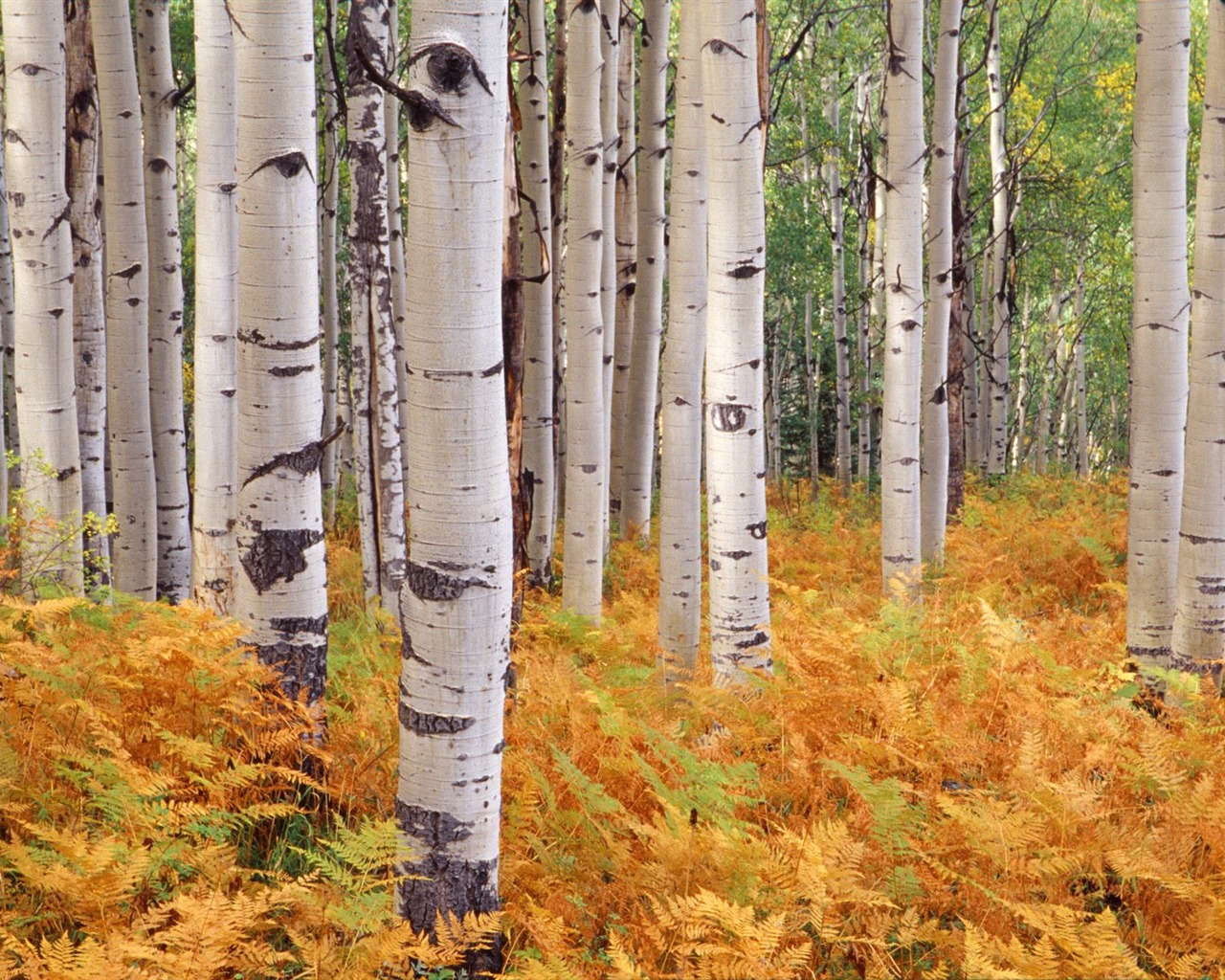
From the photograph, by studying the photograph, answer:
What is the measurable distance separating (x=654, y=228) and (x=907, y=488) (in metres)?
4.77

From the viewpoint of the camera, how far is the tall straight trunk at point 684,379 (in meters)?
5.99

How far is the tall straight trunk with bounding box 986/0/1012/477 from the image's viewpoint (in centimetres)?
1548

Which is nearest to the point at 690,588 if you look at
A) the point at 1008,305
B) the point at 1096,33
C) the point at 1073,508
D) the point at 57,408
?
the point at 57,408

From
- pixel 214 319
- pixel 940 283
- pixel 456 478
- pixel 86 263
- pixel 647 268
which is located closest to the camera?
pixel 456 478

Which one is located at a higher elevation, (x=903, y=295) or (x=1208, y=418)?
(x=903, y=295)

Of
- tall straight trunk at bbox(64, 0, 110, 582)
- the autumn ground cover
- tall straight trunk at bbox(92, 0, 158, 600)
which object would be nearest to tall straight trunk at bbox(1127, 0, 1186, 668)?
the autumn ground cover

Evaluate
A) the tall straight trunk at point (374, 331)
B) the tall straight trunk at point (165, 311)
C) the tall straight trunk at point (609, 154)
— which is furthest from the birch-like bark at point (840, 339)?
the tall straight trunk at point (165, 311)

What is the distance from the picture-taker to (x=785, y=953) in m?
2.98

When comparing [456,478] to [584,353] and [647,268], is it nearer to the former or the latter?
[584,353]

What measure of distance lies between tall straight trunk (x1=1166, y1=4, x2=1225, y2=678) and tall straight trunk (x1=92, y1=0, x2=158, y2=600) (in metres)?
5.96

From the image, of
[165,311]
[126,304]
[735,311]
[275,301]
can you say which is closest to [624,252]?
[165,311]

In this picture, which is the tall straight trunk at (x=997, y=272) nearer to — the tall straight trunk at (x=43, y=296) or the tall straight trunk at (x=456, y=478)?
the tall straight trunk at (x=43, y=296)

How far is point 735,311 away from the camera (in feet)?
16.8

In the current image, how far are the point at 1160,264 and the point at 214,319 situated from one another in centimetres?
460
